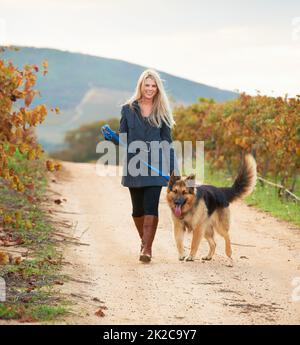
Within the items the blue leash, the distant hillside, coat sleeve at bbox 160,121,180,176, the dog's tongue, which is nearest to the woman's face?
coat sleeve at bbox 160,121,180,176

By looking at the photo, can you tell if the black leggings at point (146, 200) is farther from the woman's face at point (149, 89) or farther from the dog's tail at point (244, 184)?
the woman's face at point (149, 89)

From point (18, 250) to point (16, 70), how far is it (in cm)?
368

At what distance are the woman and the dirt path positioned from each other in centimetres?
61

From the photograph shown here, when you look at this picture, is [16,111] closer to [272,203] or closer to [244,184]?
[244,184]

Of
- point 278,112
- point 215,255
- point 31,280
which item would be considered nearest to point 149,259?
point 215,255

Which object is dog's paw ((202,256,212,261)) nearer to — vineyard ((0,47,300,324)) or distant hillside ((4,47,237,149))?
vineyard ((0,47,300,324))

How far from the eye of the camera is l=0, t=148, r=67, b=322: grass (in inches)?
255

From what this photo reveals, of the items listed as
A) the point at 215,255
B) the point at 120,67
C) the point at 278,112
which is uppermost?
the point at 120,67

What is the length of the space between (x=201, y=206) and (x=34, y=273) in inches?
97.7

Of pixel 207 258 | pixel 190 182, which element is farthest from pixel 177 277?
pixel 207 258

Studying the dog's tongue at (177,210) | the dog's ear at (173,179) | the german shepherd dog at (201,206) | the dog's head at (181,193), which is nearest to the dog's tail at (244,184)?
the german shepherd dog at (201,206)

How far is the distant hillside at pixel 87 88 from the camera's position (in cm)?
11025

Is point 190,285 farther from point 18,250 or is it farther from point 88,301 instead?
point 18,250
